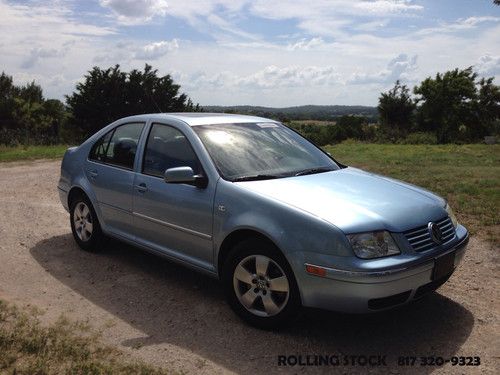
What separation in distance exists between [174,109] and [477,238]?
35.2 m

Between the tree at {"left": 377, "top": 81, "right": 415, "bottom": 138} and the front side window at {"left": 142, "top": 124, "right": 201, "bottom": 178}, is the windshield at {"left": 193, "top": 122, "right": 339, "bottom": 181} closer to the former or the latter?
the front side window at {"left": 142, "top": 124, "right": 201, "bottom": 178}

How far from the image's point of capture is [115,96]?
37469 mm

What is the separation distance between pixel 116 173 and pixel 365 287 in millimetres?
2932

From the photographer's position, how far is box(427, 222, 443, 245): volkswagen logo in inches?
143

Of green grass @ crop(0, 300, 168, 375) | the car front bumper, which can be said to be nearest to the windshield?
the car front bumper

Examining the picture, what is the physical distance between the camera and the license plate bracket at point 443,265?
3.59 meters

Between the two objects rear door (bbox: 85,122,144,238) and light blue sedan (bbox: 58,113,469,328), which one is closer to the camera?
light blue sedan (bbox: 58,113,469,328)

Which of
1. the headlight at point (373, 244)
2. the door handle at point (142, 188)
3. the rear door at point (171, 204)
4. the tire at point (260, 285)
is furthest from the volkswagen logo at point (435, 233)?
the door handle at point (142, 188)

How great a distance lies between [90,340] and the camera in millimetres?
3641

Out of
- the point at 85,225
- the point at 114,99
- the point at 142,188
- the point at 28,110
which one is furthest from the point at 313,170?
the point at 28,110

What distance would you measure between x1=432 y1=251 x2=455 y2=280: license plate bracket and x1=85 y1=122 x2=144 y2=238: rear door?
9.28ft

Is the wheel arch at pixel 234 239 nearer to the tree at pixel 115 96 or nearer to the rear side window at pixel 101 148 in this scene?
the rear side window at pixel 101 148

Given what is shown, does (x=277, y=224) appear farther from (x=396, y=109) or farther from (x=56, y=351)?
(x=396, y=109)

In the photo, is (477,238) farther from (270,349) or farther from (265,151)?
(270,349)
